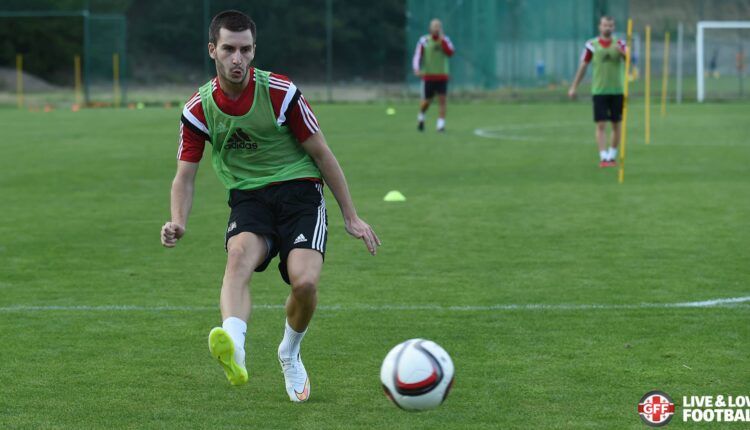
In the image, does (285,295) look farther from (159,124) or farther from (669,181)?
(159,124)

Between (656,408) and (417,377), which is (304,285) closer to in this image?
(417,377)

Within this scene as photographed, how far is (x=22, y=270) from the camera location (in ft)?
32.6

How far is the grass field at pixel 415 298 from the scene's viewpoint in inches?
236

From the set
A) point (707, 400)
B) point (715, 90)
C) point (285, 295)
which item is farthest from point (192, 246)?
point (715, 90)

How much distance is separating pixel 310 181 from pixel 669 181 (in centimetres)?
1066

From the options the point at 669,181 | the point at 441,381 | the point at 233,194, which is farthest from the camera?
the point at 669,181

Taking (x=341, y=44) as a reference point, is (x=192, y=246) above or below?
below

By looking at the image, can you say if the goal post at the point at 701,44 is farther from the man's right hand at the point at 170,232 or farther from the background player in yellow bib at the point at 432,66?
the man's right hand at the point at 170,232

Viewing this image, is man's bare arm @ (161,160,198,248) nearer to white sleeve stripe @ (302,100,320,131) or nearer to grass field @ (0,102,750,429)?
white sleeve stripe @ (302,100,320,131)

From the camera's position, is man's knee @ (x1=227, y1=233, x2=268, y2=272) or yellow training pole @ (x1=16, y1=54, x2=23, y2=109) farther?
yellow training pole @ (x1=16, y1=54, x2=23, y2=109)

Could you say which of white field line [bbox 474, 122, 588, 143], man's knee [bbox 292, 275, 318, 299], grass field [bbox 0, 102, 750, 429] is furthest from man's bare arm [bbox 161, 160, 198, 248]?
white field line [bbox 474, 122, 588, 143]

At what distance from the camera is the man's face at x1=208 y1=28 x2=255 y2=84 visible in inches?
232

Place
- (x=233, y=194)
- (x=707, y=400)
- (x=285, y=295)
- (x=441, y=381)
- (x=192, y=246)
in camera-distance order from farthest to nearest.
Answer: (x=192, y=246), (x=285, y=295), (x=233, y=194), (x=707, y=400), (x=441, y=381)

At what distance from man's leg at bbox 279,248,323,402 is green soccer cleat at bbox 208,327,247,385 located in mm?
566
